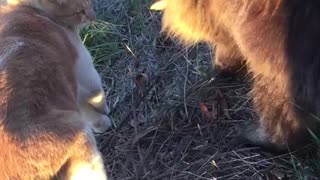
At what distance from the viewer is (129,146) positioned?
329cm

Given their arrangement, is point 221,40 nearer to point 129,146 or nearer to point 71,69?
point 129,146

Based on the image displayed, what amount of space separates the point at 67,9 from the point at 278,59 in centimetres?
95

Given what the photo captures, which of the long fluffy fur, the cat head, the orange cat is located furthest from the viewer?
the cat head

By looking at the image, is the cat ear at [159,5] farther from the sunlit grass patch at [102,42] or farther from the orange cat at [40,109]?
the orange cat at [40,109]

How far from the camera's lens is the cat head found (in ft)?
9.38

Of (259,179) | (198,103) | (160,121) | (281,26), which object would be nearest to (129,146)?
(160,121)

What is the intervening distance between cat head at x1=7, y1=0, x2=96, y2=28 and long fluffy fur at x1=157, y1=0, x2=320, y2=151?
614 mm

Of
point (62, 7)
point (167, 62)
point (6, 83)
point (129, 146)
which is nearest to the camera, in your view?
point (6, 83)

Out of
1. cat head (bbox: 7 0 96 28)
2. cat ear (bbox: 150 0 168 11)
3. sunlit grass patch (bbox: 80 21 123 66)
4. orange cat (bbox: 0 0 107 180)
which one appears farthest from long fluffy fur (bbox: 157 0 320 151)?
sunlit grass patch (bbox: 80 21 123 66)

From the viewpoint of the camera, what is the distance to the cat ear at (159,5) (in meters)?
3.72

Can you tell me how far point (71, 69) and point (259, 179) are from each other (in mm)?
980

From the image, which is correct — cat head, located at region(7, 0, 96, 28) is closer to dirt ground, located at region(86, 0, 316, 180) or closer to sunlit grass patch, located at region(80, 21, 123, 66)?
dirt ground, located at region(86, 0, 316, 180)

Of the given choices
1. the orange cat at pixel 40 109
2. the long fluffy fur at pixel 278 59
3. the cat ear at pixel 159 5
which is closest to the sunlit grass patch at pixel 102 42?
the cat ear at pixel 159 5

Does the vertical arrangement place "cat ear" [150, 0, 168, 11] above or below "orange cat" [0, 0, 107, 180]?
below
